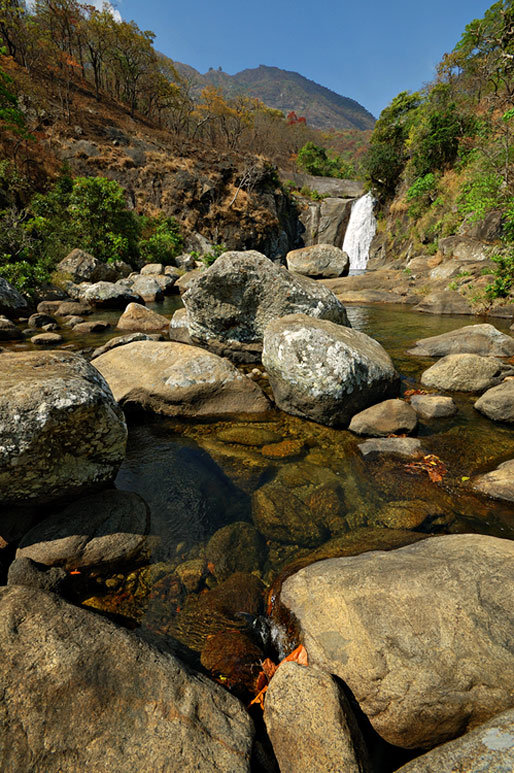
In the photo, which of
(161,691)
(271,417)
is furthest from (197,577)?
(271,417)

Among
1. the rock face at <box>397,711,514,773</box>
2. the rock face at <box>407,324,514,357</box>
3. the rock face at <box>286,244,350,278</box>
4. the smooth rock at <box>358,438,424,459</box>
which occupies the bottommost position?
the smooth rock at <box>358,438,424,459</box>

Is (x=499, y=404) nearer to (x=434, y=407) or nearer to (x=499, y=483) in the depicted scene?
(x=434, y=407)

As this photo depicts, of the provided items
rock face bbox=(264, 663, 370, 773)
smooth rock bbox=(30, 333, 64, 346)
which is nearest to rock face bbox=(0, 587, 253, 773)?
rock face bbox=(264, 663, 370, 773)

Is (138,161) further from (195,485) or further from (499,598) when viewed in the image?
(499,598)

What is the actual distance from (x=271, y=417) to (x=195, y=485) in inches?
75.2

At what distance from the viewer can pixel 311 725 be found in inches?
66.0

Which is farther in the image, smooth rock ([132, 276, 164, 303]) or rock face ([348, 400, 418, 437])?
smooth rock ([132, 276, 164, 303])

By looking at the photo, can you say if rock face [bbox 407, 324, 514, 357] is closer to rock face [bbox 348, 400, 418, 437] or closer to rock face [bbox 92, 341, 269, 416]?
rock face [bbox 348, 400, 418, 437]

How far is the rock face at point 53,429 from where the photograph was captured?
2.85 m

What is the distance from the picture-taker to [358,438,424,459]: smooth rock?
14.7ft

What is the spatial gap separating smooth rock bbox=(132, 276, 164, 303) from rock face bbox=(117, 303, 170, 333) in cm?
727

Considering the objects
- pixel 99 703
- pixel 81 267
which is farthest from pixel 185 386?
pixel 81 267

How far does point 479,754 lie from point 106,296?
58.0 ft

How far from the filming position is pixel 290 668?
6.24ft
